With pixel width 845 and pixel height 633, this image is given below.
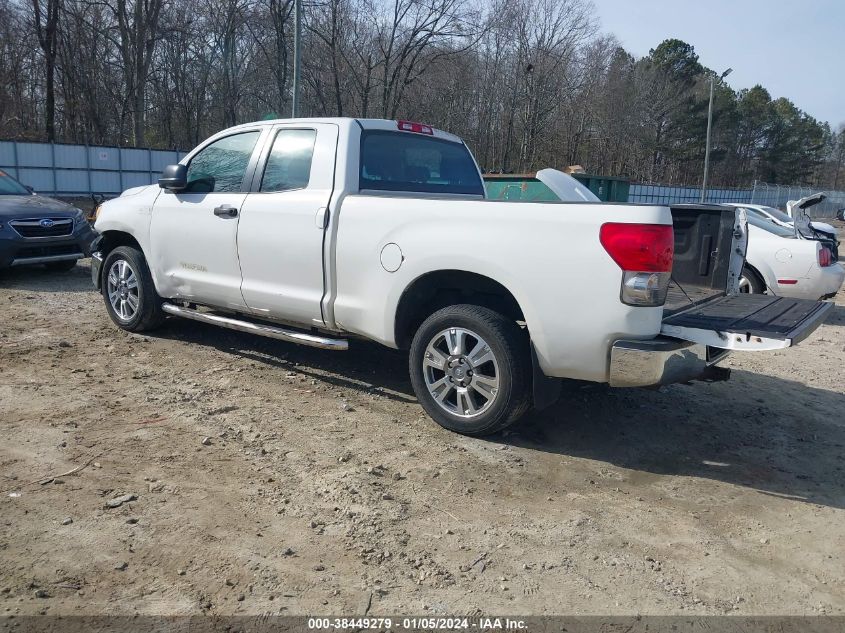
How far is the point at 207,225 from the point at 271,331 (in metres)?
1.15

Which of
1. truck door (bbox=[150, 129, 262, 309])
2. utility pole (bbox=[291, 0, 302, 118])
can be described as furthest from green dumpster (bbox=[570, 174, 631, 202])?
truck door (bbox=[150, 129, 262, 309])

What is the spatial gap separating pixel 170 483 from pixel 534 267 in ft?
7.58

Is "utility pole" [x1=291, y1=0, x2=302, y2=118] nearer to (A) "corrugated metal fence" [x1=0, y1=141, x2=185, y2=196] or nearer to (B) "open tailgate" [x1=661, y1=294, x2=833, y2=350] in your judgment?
(A) "corrugated metal fence" [x1=0, y1=141, x2=185, y2=196]

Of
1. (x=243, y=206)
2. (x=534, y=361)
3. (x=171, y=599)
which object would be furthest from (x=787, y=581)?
(x=243, y=206)

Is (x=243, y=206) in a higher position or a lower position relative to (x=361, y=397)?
higher

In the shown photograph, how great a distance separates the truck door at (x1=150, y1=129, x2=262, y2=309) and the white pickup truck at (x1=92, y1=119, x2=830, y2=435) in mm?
16

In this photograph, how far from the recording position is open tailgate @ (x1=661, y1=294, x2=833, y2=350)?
3678 mm

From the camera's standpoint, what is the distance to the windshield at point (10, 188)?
9969mm

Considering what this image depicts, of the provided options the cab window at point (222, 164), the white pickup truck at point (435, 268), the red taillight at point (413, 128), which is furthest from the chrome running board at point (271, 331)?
the red taillight at point (413, 128)

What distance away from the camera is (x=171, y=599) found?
107 inches

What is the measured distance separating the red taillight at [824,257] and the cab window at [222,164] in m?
7.70

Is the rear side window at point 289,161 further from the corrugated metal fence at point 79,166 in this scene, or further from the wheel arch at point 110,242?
the corrugated metal fence at point 79,166

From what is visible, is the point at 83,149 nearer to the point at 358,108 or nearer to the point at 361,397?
the point at 358,108

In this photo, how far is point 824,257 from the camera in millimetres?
9414
